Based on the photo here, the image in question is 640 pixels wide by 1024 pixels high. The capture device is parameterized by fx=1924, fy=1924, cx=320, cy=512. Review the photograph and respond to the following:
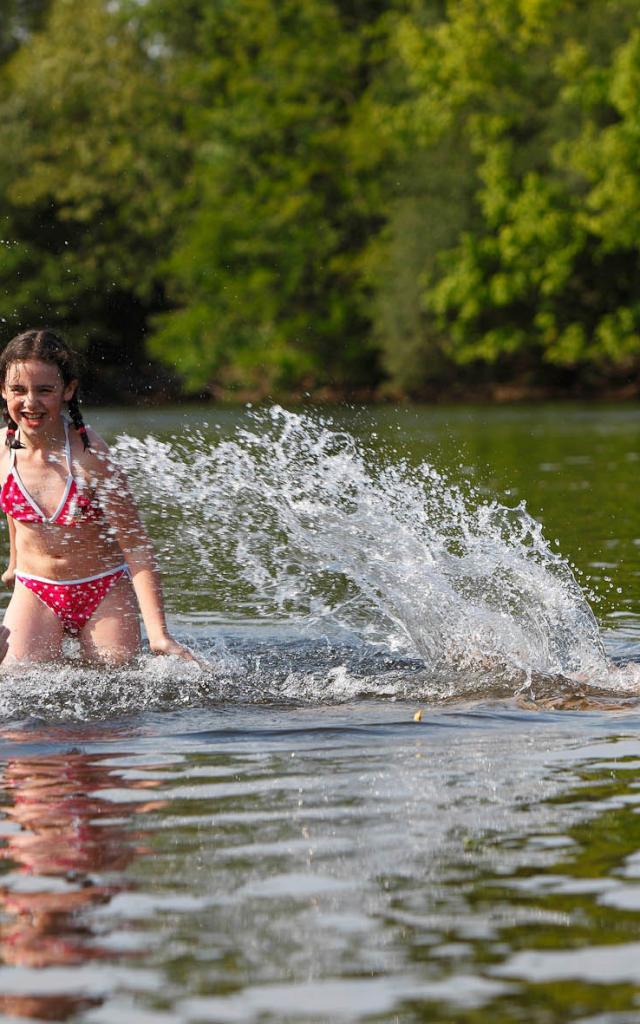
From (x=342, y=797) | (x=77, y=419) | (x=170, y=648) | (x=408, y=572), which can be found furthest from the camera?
(x=408, y=572)

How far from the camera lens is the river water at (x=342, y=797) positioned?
4.39 meters

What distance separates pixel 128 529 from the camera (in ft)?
27.9

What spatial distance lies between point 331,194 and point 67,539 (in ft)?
167

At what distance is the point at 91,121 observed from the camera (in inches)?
2429

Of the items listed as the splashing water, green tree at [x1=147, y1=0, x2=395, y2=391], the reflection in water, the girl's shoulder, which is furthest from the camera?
green tree at [x1=147, y1=0, x2=395, y2=391]

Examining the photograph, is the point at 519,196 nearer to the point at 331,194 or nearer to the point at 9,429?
the point at 331,194

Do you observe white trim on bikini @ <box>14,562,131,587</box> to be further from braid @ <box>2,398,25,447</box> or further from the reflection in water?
the reflection in water

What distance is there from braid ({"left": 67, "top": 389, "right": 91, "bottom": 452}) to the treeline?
38780 millimetres

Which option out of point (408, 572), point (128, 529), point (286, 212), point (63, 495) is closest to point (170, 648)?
point (128, 529)

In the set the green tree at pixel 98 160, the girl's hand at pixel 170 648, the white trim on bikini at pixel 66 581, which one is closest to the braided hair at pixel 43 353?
the white trim on bikini at pixel 66 581

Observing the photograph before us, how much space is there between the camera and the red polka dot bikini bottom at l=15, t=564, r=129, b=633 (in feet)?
28.4

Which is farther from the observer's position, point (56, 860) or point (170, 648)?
point (170, 648)

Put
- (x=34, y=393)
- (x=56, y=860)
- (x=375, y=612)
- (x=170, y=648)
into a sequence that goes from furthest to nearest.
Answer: (x=375, y=612), (x=34, y=393), (x=170, y=648), (x=56, y=860)

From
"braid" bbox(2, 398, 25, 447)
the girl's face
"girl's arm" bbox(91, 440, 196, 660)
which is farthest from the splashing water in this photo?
the girl's face
